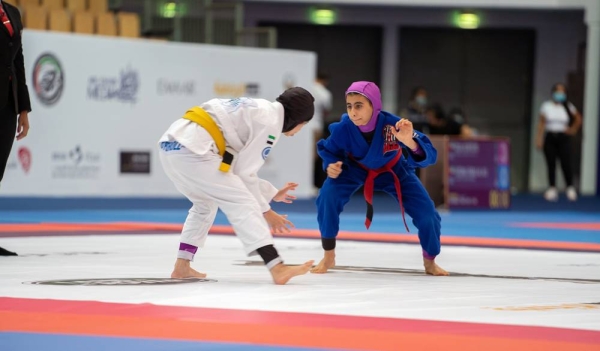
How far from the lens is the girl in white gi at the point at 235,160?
432 centimetres

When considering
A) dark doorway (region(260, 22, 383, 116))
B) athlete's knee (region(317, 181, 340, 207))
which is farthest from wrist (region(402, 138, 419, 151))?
dark doorway (region(260, 22, 383, 116))

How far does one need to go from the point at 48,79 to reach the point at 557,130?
793 cm

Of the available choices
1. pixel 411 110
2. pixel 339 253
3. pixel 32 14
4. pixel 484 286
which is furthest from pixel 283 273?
pixel 411 110

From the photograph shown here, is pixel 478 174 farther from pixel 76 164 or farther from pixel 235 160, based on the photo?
pixel 235 160

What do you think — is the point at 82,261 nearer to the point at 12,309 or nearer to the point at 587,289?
the point at 12,309

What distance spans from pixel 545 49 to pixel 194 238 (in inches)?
622

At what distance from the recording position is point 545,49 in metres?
19.4

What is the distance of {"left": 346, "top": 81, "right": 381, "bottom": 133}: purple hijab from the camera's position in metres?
5.20

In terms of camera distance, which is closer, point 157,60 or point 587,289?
point 587,289

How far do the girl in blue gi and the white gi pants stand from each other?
92 centimetres

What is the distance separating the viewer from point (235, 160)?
14.5 feet

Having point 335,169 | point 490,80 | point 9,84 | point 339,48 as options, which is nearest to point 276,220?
point 335,169

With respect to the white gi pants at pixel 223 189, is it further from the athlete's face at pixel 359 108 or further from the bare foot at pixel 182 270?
the athlete's face at pixel 359 108

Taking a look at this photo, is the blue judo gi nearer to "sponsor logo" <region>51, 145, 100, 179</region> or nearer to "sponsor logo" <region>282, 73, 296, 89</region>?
"sponsor logo" <region>51, 145, 100, 179</region>
